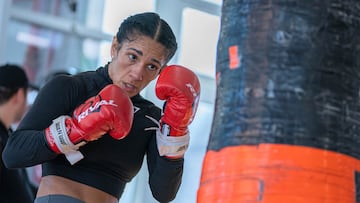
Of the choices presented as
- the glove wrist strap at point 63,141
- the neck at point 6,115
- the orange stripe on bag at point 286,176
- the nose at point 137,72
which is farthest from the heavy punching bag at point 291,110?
the neck at point 6,115

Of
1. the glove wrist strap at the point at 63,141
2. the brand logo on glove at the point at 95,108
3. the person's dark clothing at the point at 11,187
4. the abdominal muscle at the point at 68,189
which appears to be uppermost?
the brand logo on glove at the point at 95,108

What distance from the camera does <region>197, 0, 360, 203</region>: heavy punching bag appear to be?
2.94 feet

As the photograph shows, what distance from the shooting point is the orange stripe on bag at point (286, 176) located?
2.90ft

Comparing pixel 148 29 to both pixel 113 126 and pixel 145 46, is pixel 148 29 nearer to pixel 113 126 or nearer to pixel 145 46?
pixel 145 46

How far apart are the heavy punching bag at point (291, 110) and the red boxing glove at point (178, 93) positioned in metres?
0.64

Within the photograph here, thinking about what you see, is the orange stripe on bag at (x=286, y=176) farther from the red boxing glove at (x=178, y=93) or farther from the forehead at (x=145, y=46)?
the forehead at (x=145, y=46)

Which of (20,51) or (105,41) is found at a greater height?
(105,41)

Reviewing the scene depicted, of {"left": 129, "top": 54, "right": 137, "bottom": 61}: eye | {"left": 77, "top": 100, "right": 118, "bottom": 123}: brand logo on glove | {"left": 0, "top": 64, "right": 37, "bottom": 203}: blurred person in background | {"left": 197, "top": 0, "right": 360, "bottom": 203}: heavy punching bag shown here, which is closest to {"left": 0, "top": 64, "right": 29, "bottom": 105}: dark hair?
{"left": 0, "top": 64, "right": 37, "bottom": 203}: blurred person in background

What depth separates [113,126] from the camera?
1.66 m

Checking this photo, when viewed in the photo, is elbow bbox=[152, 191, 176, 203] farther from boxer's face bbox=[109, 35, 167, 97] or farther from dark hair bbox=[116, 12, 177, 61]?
dark hair bbox=[116, 12, 177, 61]

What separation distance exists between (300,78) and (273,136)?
95 mm

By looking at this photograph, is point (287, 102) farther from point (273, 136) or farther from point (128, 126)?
point (128, 126)

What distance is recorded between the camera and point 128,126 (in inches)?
Result: 65.8

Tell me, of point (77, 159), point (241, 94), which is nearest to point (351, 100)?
point (241, 94)
